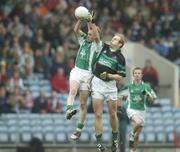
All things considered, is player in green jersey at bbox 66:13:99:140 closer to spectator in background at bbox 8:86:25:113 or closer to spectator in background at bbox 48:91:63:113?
spectator in background at bbox 8:86:25:113

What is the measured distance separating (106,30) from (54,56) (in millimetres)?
2777

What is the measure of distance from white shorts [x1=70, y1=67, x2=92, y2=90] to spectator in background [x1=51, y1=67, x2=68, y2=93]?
8079 mm

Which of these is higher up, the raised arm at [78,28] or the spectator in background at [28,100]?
the raised arm at [78,28]

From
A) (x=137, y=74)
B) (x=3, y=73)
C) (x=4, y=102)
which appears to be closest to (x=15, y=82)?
(x=3, y=73)

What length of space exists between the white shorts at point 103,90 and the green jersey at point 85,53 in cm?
32

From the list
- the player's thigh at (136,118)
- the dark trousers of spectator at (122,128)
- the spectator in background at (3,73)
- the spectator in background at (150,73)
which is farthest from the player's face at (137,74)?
the spectator in background at (150,73)

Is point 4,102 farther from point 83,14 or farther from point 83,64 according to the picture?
→ point 83,14

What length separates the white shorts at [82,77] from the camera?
74.1 ft

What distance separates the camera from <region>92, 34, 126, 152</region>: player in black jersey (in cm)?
2247

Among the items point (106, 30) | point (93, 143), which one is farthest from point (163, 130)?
point (106, 30)

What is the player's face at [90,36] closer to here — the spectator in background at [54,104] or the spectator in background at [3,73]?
the spectator in background at [54,104]

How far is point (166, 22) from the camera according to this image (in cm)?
3559

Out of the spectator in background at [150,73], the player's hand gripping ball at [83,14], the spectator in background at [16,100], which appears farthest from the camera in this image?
the spectator in background at [150,73]

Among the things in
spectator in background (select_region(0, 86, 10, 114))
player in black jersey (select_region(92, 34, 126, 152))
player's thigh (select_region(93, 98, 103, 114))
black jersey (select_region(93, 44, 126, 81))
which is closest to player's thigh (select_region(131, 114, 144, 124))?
player in black jersey (select_region(92, 34, 126, 152))
